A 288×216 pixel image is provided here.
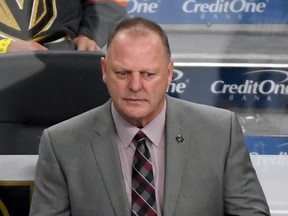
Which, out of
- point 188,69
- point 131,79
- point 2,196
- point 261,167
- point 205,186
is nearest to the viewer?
point 131,79

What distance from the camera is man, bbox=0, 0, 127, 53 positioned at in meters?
2.33

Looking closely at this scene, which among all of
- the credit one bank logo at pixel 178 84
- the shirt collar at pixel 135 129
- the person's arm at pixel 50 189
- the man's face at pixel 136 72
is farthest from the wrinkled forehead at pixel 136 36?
the credit one bank logo at pixel 178 84

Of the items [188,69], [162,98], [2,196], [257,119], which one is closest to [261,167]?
[257,119]

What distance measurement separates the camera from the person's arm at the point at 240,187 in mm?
1672

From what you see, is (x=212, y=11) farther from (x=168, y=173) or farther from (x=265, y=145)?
(x=168, y=173)

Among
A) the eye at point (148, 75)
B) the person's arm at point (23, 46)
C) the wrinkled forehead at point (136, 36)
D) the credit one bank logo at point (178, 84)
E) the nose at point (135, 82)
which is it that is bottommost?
the credit one bank logo at point (178, 84)

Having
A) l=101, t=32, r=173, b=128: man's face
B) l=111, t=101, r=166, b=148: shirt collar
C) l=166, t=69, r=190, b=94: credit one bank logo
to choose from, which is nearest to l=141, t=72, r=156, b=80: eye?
l=101, t=32, r=173, b=128: man's face

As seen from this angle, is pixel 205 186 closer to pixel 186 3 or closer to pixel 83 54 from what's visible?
pixel 83 54

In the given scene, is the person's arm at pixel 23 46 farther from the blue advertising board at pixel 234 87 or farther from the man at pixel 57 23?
the blue advertising board at pixel 234 87

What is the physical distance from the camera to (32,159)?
205cm

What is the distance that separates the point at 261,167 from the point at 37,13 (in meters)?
0.88

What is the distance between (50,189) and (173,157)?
297 millimetres

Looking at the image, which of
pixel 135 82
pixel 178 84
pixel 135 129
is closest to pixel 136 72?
pixel 135 82

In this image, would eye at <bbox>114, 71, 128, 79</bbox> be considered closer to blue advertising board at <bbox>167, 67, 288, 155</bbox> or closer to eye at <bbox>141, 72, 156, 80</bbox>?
eye at <bbox>141, 72, 156, 80</bbox>
